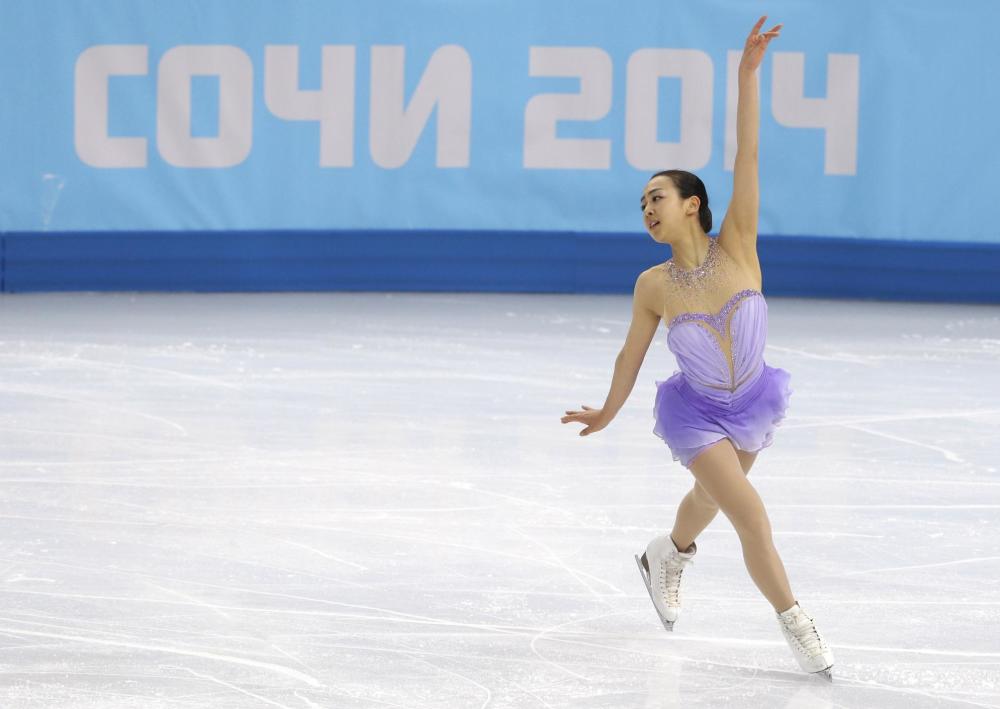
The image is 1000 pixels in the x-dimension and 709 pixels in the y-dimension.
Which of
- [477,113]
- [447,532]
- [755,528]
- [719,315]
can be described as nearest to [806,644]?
[755,528]

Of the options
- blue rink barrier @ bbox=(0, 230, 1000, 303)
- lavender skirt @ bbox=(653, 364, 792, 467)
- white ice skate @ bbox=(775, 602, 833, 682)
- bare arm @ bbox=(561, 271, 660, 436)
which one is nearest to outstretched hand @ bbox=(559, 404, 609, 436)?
bare arm @ bbox=(561, 271, 660, 436)

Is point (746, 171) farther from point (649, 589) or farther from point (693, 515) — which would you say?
point (649, 589)

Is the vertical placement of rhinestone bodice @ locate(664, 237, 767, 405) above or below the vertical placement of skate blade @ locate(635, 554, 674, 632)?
above

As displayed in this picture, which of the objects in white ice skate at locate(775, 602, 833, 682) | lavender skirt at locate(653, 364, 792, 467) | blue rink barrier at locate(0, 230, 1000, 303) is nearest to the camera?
white ice skate at locate(775, 602, 833, 682)

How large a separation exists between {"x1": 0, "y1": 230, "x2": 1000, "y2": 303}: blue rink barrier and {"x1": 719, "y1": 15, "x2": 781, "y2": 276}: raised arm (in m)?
6.33

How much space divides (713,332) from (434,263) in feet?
21.8

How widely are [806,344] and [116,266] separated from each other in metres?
4.30

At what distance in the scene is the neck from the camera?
3.34 m

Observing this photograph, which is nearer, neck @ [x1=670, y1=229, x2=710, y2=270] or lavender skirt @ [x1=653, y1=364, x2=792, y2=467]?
lavender skirt @ [x1=653, y1=364, x2=792, y2=467]

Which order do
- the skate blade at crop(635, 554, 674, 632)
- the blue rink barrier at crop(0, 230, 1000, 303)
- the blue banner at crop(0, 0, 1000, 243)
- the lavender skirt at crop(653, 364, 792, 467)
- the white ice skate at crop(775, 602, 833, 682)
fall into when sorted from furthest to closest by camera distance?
1. the blue rink barrier at crop(0, 230, 1000, 303)
2. the blue banner at crop(0, 0, 1000, 243)
3. the skate blade at crop(635, 554, 674, 632)
4. the lavender skirt at crop(653, 364, 792, 467)
5. the white ice skate at crop(775, 602, 833, 682)

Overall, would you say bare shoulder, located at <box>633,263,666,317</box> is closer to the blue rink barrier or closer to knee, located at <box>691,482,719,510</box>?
knee, located at <box>691,482,719,510</box>

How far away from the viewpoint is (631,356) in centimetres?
336

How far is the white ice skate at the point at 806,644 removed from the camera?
3.09 m

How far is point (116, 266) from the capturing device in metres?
9.73
